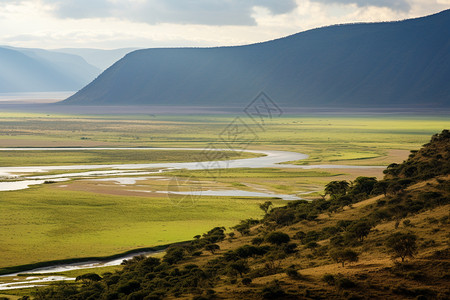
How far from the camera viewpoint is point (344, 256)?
33.6 metres

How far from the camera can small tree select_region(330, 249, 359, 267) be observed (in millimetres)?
33469

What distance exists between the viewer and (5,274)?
143ft

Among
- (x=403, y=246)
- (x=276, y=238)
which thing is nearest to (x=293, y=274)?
(x=403, y=246)

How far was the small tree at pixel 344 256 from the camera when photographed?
33.5 metres

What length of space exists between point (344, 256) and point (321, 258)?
467cm

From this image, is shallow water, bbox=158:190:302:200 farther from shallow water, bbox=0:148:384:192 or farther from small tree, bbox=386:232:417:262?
small tree, bbox=386:232:417:262

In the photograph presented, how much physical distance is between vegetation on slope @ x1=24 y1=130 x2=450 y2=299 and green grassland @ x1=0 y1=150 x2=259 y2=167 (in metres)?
57.4

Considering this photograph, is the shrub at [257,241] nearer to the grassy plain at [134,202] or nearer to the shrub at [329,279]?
the grassy plain at [134,202]

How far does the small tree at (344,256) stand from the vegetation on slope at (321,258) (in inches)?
2.0

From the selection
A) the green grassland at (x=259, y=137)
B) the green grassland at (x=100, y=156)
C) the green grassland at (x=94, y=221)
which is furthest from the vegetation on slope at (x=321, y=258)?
the green grassland at (x=100, y=156)

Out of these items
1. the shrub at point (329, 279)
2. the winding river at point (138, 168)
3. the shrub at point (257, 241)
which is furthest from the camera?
the winding river at point (138, 168)

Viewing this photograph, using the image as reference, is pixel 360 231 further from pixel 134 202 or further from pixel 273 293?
pixel 134 202

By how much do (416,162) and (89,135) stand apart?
115588mm

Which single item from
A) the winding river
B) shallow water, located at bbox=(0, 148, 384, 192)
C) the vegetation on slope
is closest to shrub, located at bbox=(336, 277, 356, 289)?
the vegetation on slope
